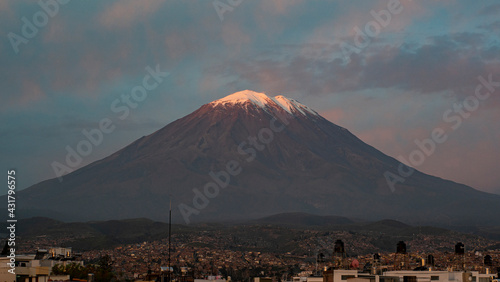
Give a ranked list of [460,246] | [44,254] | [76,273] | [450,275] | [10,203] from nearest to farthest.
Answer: [10,203], [450,275], [460,246], [76,273], [44,254]

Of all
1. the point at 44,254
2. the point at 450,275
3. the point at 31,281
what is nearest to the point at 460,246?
the point at 450,275

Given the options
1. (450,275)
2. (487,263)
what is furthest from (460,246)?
(487,263)

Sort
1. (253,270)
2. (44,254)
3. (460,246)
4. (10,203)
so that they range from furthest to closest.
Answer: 1. (253,270)
2. (44,254)
3. (460,246)
4. (10,203)

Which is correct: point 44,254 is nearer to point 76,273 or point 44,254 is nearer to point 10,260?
point 76,273

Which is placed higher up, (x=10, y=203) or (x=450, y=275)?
(x=10, y=203)

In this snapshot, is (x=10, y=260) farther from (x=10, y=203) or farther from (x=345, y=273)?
(x=345, y=273)

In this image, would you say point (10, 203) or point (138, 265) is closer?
point (10, 203)

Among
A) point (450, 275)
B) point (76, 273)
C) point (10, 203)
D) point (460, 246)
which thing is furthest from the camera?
point (76, 273)

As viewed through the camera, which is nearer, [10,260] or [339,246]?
[10,260]

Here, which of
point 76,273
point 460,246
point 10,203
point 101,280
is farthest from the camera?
point 101,280
